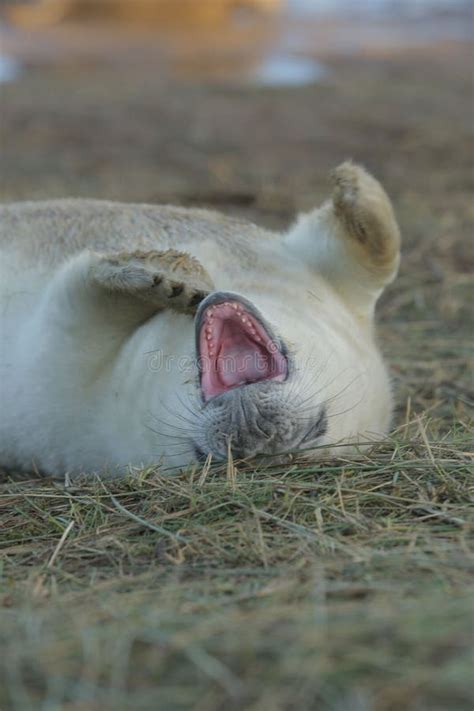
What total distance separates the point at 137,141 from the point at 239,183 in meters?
2.13

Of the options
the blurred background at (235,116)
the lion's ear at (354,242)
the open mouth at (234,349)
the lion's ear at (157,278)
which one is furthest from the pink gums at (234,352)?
the blurred background at (235,116)

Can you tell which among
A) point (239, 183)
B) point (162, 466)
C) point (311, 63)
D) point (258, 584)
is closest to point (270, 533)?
point (258, 584)

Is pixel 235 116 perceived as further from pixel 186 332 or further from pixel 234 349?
pixel 234 349

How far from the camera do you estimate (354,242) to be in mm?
3949

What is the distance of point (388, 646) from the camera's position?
1891 mm

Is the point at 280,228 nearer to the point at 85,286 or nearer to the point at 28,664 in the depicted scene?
the point at 85,286

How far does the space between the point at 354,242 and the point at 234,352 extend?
46.0 inches

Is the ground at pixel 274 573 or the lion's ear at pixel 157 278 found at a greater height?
the lion's ear at pixel 157 278

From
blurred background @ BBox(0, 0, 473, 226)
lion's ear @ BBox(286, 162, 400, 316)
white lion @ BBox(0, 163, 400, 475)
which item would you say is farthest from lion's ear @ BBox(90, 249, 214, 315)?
blurred background @ BBox(0, 0, 473, 226)

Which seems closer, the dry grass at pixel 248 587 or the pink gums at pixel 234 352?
the dry grass at pixel 248 587

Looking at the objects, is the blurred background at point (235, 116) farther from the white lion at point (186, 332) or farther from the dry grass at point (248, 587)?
the dry grass at point (248, 587)

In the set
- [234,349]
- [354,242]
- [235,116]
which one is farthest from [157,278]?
[235,116]

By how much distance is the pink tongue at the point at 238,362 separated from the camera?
2.95 meters

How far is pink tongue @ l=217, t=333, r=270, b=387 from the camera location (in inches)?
116
